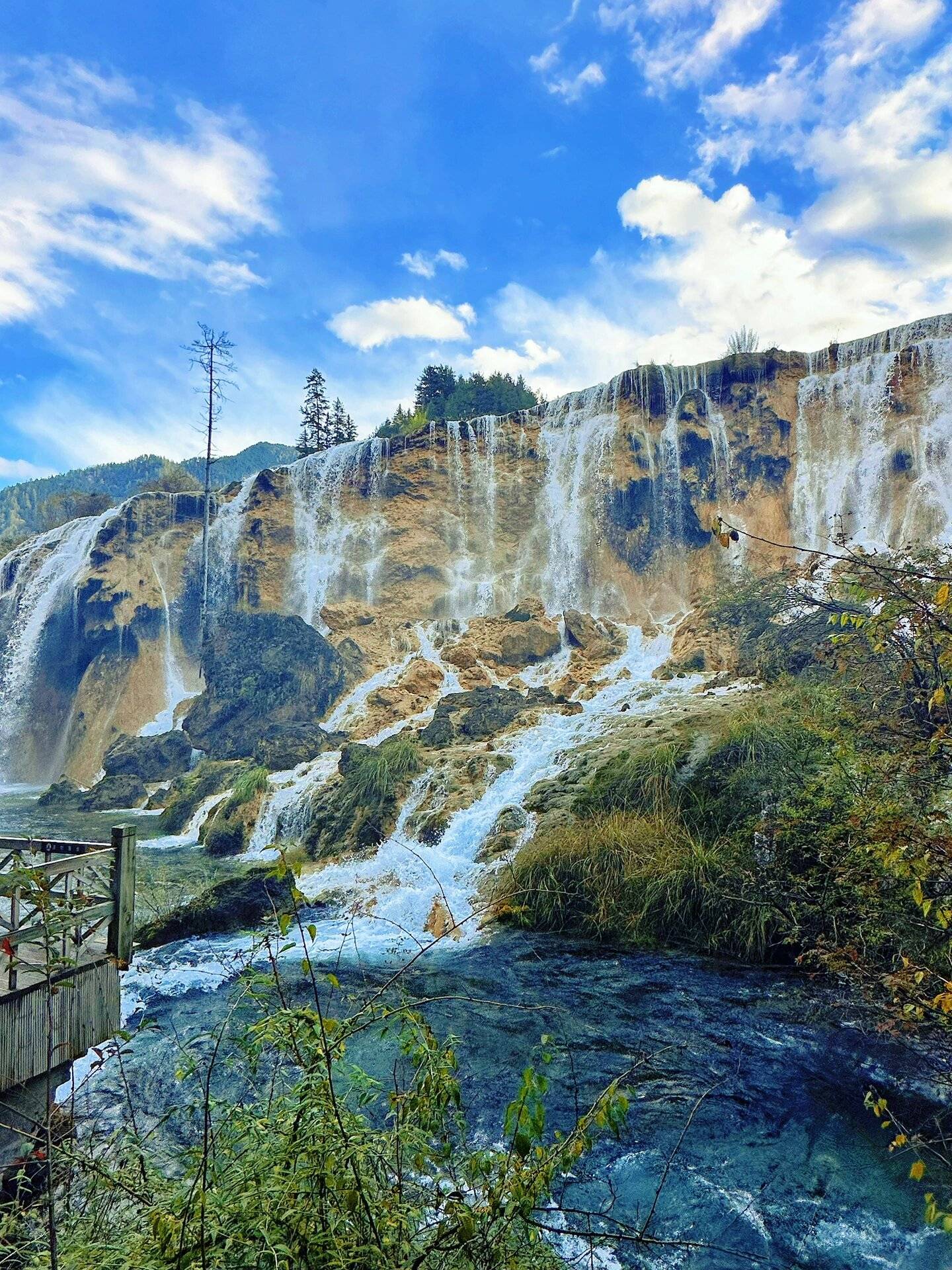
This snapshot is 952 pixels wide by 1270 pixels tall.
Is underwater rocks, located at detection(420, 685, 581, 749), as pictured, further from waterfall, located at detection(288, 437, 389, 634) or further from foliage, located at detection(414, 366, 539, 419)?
foliage, located at detection(414, 366, 539, 419)

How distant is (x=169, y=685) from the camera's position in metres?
30.1

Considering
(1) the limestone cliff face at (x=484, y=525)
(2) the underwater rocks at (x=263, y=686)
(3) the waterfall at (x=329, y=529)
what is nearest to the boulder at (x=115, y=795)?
(2) the underwater rocks at (x=263, y=686)

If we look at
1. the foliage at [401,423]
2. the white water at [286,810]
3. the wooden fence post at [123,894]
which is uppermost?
the foliage at [401,423]

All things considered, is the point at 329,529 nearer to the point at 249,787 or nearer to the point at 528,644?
the point at 528,644

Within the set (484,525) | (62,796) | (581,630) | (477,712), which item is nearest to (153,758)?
(62,796)

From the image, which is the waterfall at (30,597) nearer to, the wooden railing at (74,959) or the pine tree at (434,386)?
the pine tree at (434,386)

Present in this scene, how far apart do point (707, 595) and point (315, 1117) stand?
20.6 metres

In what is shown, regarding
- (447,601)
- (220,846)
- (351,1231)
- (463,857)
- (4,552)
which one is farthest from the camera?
(4,552)

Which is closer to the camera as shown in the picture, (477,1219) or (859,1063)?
(477,1219)

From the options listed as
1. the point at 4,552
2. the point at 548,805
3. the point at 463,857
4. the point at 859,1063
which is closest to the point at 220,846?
the point at 463,857

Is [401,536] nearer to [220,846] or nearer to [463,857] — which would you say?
[220,846]

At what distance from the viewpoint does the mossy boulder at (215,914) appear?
1012 centimetres

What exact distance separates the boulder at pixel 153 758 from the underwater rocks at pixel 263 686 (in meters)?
0.56

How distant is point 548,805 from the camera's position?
12.0 m
